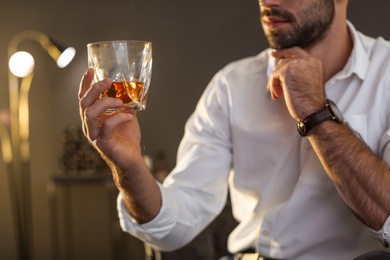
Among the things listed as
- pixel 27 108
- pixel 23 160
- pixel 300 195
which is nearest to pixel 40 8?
pixel 27 108

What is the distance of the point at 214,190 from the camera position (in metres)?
1.97

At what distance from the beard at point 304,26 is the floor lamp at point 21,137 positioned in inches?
102

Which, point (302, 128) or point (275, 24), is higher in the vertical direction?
point (275, 24)

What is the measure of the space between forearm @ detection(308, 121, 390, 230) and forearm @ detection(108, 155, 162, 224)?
396 mm

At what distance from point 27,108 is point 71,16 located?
72cm

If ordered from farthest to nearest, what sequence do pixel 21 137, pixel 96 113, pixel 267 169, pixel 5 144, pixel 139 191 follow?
pixel 5 144, pixel 21 137, pixel 267 169, pixel 139 191, pixel 96 113

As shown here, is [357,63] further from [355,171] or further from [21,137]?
[21,137]

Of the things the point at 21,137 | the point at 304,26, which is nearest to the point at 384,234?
the point at 304,26

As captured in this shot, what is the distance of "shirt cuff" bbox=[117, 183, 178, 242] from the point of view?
174cm

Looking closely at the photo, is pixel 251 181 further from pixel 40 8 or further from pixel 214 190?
pixel 40 8

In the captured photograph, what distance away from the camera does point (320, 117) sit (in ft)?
5.02

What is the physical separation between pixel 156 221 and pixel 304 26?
0.61 meters

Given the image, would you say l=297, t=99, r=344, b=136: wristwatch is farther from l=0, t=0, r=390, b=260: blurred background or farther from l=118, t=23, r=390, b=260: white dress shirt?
l=0, t=0, r=390, b=260: blurred background

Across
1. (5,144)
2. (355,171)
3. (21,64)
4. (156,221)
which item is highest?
(355,171)
